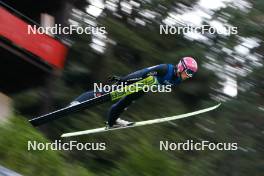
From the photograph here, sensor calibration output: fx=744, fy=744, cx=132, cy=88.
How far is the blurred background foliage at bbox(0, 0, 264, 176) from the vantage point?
17781 mm

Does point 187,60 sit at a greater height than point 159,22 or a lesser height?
greater

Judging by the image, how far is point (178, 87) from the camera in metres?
18.7

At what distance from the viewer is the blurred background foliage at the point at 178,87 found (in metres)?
17.8

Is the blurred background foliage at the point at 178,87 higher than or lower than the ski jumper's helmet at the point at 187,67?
lower

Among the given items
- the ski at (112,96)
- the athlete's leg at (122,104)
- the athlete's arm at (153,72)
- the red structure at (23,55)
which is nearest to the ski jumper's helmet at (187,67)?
the athlete's arm at (153,72)

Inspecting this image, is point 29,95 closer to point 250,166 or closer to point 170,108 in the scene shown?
point 170,108

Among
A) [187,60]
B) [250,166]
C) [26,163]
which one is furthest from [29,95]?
[187,60]

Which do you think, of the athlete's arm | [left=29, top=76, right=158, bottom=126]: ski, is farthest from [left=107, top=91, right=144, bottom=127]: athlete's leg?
the athlete's arm

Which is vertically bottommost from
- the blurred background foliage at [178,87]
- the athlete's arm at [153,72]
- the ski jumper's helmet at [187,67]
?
the blurred background foliage at [178,87]

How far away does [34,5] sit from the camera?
2017cm

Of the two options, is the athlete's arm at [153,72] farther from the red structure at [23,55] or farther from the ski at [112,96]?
the red structure at [23,55]

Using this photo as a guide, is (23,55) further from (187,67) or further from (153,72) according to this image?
(187,67)

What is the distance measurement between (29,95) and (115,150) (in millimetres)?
2574

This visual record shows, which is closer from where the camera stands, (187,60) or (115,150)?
(187,60)
